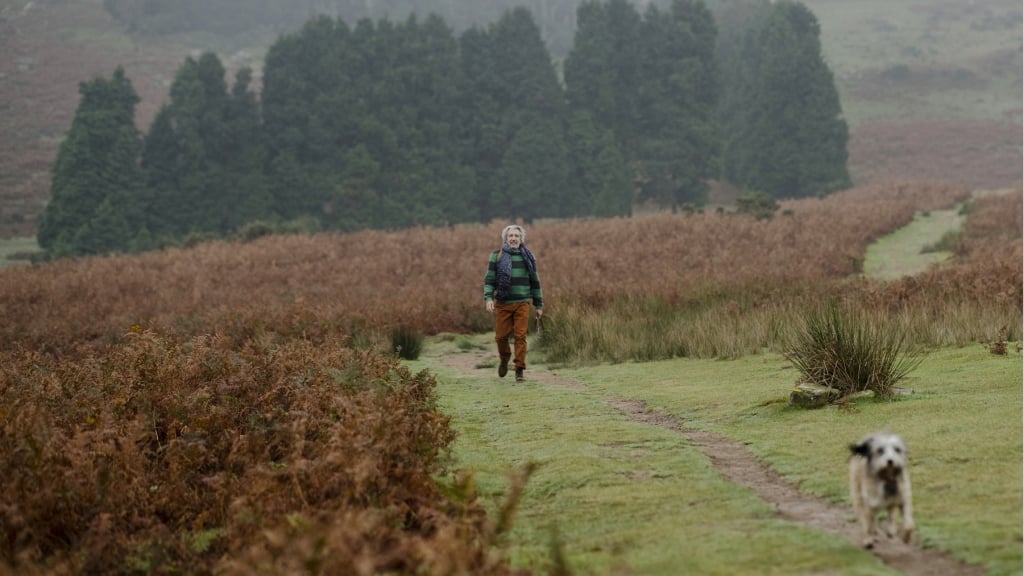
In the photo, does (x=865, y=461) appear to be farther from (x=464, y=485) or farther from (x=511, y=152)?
(x=511, y=152)

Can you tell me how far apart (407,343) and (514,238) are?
4.60m

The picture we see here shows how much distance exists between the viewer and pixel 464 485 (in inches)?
260

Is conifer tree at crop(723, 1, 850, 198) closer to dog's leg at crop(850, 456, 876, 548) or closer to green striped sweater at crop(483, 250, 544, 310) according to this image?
green striped sweater at crop(483, 250, 544, 310)

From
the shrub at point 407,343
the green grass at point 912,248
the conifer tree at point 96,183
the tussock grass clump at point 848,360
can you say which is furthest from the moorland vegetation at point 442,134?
the tussock grass clump at point 848,360

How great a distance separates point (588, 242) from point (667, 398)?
74.5 feet

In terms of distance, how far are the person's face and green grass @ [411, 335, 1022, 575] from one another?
85.7 inches

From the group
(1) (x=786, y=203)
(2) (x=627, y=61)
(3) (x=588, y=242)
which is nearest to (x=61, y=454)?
(3) (x=588, y=242)

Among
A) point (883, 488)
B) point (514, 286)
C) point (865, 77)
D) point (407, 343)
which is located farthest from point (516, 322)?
point (865, 77)

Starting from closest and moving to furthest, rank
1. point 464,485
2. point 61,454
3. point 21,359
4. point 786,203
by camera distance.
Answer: point 464,485
point 61,454
point 21,359
point 786,203

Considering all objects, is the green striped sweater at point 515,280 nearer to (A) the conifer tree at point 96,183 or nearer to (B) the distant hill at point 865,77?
(A) the conifer tree at point 96,183

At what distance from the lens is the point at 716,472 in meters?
8.19

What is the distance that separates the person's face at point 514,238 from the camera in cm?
1491

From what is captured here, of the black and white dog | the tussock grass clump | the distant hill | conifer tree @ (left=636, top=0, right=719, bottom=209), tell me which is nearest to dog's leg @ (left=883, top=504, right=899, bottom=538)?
the black and white dog

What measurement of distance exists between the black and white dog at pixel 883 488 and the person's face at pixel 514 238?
9.14 m
